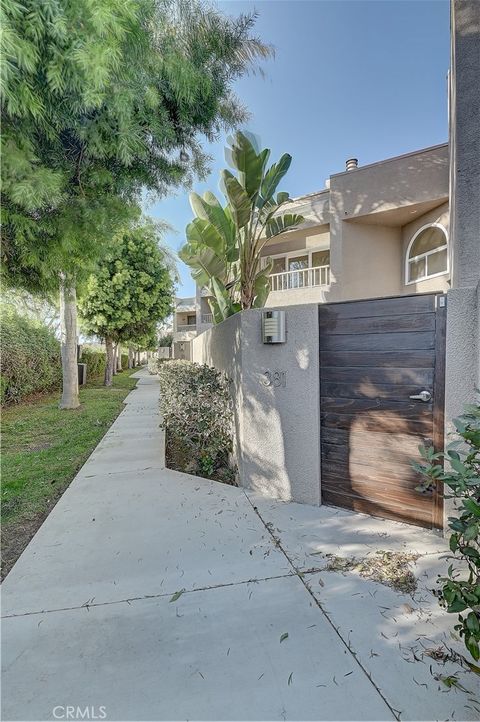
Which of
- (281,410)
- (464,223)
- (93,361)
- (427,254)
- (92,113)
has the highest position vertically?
(427,254)

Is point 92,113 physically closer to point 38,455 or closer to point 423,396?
point 423,396

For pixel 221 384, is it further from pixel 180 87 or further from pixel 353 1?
pixel 353 1

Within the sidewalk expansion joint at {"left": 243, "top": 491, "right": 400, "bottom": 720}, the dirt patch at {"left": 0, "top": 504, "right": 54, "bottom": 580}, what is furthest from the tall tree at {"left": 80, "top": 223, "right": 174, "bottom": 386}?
the sidewalk expansion joint at {"left": 243, "top": 491, "right": 400, "bottom": 720}

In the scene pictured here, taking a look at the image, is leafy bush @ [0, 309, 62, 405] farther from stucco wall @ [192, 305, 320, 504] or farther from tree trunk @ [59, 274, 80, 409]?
stucco wall @ [192, 305, 320, 504]

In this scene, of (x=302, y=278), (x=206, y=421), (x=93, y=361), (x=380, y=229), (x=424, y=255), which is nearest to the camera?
(x=206, y=421)

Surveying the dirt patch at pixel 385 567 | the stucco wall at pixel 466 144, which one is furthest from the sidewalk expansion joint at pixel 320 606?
the stucco wall at pixel 466 144

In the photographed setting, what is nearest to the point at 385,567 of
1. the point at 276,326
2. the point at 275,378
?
the point at 275,378

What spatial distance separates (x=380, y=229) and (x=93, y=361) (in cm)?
1696

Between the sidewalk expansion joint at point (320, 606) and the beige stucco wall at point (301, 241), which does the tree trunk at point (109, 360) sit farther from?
the sidewalk expansion joint at point (320, 606)

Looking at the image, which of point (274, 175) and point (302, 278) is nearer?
point (274, 175)

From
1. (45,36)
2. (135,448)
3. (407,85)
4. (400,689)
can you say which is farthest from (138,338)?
(400,689)

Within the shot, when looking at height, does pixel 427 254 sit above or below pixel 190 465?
above

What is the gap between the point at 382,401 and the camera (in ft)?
12.4

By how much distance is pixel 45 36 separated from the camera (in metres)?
2.15
